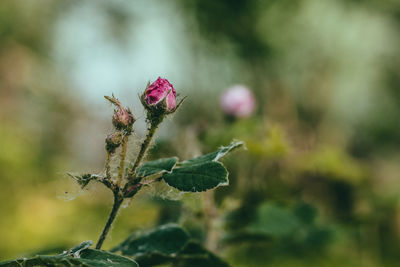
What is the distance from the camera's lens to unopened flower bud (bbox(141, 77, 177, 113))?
0.32 meters

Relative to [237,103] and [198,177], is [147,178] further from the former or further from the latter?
[237,103]

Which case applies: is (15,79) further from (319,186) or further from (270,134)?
(270,134)

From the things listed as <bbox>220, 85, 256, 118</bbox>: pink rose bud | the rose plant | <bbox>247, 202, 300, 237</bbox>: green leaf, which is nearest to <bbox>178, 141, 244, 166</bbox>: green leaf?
the rose plant

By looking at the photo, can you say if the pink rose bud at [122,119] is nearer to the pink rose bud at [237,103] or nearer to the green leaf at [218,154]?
the green leaf at [218,154]

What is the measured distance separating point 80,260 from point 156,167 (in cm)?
9

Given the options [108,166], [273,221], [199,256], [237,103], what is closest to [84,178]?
[108,166]

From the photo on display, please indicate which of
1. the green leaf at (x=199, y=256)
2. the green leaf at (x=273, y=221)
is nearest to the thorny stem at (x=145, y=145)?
the green leaf at (x=199, y=256)

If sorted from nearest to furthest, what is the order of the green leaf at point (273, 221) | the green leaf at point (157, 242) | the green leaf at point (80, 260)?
the green leaf at point (80, 260)
the green leaf at point (157, 242)
the green leaf at point (273, 221)

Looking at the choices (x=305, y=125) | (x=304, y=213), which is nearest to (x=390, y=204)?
(x=304, y=213)

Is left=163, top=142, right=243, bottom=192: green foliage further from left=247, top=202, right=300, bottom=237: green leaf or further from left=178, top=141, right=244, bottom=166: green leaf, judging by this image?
left=247, top=202, right=300, bottom=237: green leaf

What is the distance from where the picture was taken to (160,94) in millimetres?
318

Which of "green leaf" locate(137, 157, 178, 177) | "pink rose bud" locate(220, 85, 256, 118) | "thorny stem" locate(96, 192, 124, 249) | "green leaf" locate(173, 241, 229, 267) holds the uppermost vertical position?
"pink rose bud" locate(220, 85, 256, 118)

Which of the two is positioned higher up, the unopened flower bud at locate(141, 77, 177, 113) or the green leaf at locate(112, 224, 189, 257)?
the unopened flower bud at locate(141, 77, 177, 113)

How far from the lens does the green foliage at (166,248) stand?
34 cm
